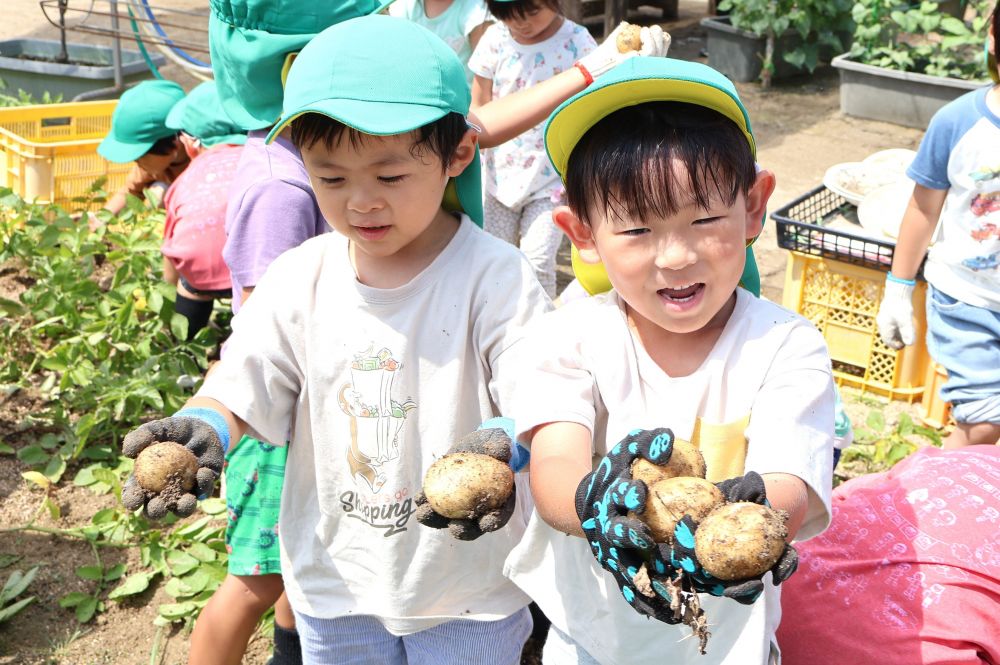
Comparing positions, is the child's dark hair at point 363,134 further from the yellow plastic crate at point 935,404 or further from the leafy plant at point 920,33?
the leafy plant at point 920,33

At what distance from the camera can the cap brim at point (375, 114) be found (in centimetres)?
165

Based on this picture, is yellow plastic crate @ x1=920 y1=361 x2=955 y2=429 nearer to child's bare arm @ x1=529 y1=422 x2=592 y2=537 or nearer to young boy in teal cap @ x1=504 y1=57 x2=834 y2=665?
young boy in teal cap @ x1=504 y1=57 x2=834 y2=665

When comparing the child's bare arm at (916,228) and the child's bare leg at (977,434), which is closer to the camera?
the child's bare leg at (977,434)

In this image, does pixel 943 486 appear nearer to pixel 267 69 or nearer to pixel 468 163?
pixel 468 163

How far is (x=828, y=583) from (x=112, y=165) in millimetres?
4112

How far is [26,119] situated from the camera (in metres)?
5.30

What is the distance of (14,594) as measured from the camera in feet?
9.14

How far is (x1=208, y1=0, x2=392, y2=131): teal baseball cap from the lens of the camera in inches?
88.4

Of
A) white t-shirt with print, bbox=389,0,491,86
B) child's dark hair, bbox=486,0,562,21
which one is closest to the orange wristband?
child's dark hair, bbox=486,0,562,21

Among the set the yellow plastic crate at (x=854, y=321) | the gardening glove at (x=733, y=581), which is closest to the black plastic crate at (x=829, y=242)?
the yellow plastic crate at (x=854, y=321)

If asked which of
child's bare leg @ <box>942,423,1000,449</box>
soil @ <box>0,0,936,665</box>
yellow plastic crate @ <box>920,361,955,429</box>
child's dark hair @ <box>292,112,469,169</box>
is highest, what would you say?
child's dark hair @ <box>292,112,469,169</box>

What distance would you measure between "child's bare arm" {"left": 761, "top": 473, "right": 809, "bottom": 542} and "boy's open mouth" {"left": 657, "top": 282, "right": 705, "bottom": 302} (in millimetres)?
277

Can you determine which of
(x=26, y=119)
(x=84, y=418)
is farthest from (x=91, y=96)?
(x=84, y=418)

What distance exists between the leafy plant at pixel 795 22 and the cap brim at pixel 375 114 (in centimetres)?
668
